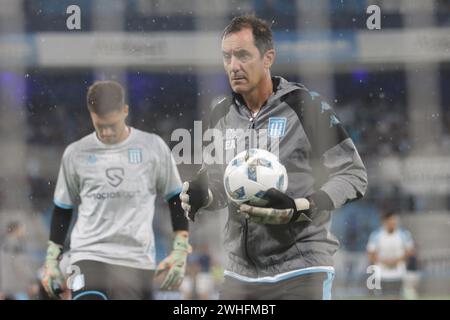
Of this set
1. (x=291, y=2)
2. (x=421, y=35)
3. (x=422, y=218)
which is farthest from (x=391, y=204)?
(x=291, y=2)

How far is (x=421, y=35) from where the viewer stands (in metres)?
4.22

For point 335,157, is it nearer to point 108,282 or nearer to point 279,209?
point 279,209

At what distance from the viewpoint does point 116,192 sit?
3.79 m

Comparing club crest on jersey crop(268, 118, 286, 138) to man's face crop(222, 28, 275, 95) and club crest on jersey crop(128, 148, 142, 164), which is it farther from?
club crest on jersey crop(128, 148, 142, 164)

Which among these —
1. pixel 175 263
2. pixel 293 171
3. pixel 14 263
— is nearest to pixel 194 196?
pixel 293 171

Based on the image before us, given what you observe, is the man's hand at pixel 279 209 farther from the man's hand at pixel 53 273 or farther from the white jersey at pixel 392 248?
the white jersey at pixel 392 248

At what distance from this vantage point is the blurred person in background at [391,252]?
4.96 meters

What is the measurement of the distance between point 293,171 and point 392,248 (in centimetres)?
259

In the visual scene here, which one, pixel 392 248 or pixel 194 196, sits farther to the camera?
pixel 392 248

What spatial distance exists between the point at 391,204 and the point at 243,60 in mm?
1787

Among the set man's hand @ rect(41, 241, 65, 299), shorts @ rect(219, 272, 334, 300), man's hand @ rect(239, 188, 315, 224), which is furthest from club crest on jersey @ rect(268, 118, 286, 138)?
man's hand @ rect(41, 241, 65, 299)

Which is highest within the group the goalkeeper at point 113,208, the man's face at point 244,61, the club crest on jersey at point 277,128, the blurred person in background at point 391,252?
the man's face at point 244,61

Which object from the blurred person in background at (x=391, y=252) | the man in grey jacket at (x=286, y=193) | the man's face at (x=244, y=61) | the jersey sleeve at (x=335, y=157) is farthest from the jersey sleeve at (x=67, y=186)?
the blurred person in background at (x=391, y=252)

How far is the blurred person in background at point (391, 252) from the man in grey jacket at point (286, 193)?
1.86m
